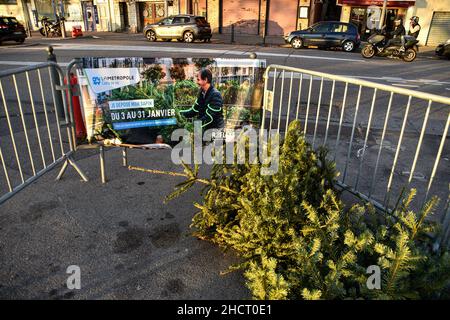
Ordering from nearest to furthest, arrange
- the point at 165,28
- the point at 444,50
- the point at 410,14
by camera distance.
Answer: the point at 444,50, the point at 165,28, the point at 410,14

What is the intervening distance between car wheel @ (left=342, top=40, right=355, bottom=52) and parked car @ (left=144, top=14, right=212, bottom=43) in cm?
885

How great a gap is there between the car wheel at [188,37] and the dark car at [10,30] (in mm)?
10293

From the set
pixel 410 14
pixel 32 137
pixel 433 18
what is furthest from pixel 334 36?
pixel 32 137

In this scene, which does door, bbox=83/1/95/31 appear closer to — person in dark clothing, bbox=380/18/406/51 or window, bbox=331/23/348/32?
window, bbox=331/23/348/32

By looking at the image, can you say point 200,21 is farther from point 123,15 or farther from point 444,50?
point 123,15

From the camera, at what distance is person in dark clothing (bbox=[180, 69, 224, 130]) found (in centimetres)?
389

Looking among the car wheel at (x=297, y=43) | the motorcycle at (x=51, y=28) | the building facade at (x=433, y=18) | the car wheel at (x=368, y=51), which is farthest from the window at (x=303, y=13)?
the motorcycle at (x=51, y=28)

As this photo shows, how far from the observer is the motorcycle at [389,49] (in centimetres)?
1509

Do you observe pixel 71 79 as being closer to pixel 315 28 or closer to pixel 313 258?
pixel 313 258

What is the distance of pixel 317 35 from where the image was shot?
744 inches

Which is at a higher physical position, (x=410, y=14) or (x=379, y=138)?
(x=410, y=14)

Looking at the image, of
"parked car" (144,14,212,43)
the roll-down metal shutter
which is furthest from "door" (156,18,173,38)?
the roll-down metal shutter

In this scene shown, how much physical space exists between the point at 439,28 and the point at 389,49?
1098 cm

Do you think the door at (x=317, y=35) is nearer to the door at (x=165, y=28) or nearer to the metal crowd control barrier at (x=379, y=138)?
the door at (x=165, y=28)
